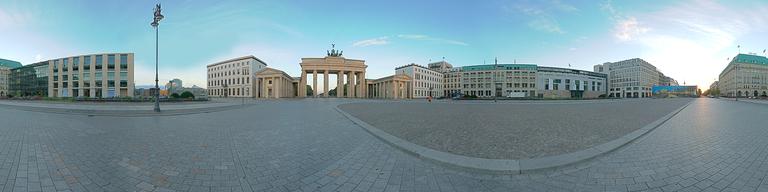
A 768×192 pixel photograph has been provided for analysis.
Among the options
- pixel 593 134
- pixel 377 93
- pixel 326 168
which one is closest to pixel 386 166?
pixel 326 168

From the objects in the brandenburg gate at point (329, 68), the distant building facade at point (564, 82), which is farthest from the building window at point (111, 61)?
the distant building facade at point (564, 82)

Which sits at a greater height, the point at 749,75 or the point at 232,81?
the point at 749,75

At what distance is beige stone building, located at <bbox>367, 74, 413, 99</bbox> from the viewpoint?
79.4 m

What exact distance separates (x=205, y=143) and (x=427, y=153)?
4.78 meters

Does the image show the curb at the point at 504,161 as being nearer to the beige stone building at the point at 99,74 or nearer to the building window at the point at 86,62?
the beige stone building at the point at 99,74

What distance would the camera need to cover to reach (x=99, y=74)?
64688 millimetres

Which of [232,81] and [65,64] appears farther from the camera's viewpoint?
[232,81]

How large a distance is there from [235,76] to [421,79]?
2181 inches

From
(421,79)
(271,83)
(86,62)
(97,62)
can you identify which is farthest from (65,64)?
(421,79)

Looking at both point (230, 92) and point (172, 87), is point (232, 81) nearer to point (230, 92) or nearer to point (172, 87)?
point (230, 92)

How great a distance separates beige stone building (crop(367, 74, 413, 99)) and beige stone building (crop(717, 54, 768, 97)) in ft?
354

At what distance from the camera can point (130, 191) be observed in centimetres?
348

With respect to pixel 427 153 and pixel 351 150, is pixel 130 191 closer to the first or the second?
pixel 351 150

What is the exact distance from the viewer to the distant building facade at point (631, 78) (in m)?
112
